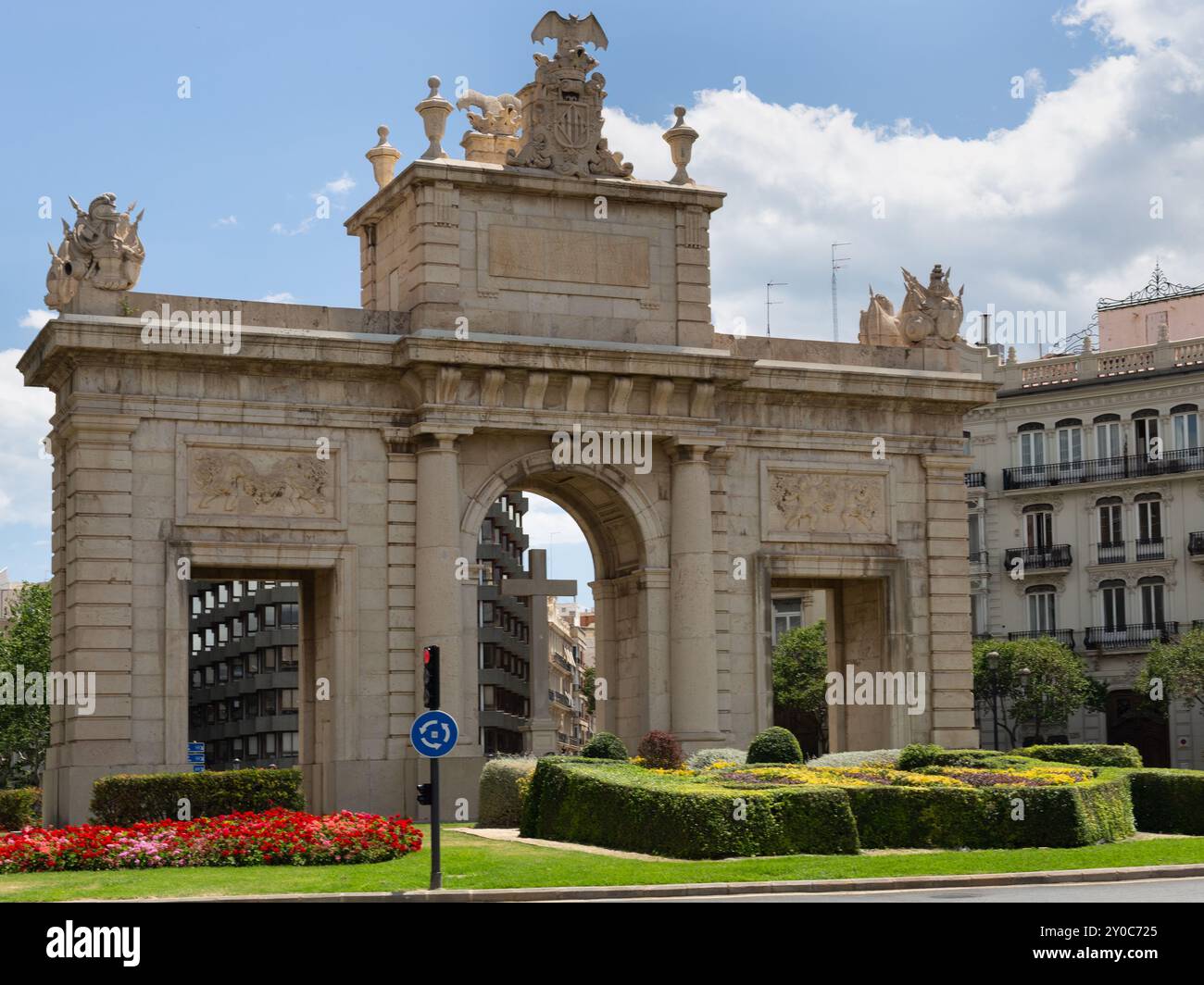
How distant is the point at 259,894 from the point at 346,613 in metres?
16.2

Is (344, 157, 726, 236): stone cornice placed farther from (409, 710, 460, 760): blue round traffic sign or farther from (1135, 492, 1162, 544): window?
(1135, 492, 1162, 544): window

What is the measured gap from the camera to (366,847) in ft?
103

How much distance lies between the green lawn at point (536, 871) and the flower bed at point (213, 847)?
0.39m

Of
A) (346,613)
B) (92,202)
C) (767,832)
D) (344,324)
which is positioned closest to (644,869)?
(767,832)

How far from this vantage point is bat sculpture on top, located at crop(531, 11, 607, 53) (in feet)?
148

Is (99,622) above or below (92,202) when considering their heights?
below

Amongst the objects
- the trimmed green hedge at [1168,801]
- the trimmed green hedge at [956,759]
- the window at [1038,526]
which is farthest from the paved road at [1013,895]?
the window at [1038,526]

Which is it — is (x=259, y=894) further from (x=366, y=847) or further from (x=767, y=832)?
(x=767, y=832)

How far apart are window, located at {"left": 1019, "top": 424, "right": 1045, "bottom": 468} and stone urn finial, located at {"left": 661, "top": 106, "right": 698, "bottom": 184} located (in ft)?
130

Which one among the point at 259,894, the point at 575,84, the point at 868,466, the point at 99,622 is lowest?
the point at 259,894

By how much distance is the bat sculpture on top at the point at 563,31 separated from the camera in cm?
4509

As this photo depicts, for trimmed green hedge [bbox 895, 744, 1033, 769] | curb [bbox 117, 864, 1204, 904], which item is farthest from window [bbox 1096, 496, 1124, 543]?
curb [bbox 117, 864, 1204, 904]

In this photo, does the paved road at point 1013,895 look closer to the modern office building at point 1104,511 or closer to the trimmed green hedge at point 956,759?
the trimmed green hedge at point 956,759
